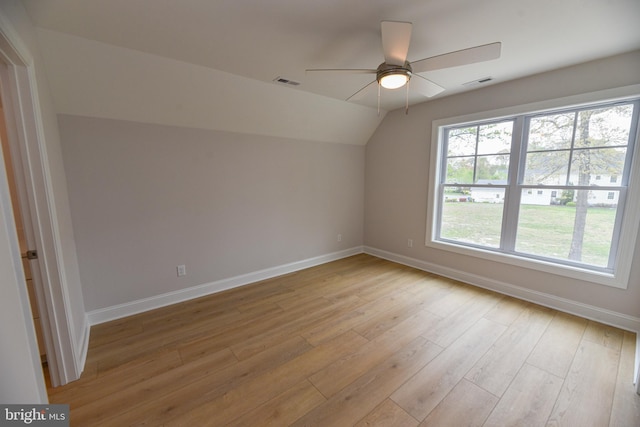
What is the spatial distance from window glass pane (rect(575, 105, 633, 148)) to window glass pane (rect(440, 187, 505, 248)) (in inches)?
34.3

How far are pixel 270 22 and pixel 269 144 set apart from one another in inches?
68.9

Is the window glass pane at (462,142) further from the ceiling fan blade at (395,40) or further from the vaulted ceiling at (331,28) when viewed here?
the ceiling fan blade at (395,40)

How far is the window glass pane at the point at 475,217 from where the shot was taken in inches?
126

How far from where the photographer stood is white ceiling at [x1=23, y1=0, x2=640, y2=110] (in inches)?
62.4

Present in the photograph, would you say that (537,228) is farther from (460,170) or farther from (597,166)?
(460,170)

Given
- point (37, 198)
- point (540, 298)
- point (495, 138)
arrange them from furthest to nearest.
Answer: point (495, 138) → point (540, 298) → point (37, 198)

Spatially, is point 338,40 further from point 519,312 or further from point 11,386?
point 519,312

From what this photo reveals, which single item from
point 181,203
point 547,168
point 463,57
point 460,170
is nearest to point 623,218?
point 547,168

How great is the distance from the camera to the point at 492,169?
3.19m

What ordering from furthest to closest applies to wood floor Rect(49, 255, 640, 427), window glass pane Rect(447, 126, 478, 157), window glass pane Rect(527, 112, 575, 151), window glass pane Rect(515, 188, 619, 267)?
window glass pane Rect(447, 126, 478, 157) < window glass pane Rect(527, 112, 575, 151) < window glass pane Rect(515, 188, 619, 267) < wood floor Rect(49, 255, 640, 427)

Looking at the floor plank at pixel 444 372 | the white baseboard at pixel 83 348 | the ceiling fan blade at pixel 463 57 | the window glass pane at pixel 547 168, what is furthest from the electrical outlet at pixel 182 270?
the window glass pane at pixel 547 168

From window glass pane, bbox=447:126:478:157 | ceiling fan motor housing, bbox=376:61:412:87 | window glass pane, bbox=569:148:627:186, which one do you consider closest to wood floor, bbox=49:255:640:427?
window glass pane, bbox=569:148:627:186

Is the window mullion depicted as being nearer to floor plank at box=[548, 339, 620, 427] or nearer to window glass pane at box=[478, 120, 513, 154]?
window glass pane at box=[478, 120, 513, 154]

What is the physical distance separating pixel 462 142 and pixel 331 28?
253 cm
